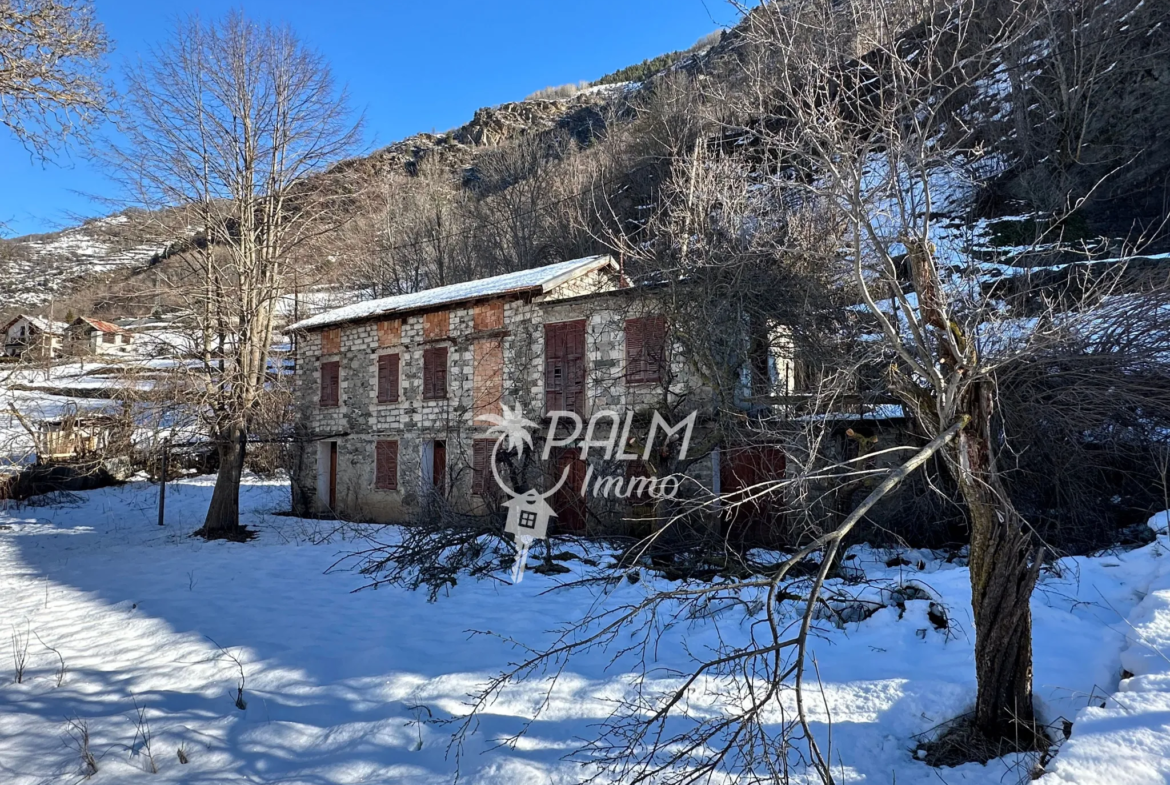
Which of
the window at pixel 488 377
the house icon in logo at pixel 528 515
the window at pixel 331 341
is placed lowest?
the house icon in logo at pixel 528 515

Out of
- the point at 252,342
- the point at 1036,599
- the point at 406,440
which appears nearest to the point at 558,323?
the point at 406,440

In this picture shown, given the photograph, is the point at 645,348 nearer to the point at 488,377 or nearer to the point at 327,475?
the point at 488,377

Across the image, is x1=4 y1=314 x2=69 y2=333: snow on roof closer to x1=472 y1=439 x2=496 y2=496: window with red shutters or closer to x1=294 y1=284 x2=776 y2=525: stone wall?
x1=294 y1=284 x2=776 y2=525: stone wall

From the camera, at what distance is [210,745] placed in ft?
16.0

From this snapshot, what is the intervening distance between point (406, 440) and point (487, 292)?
4210 mm

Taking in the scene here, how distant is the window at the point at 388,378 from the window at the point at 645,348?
6759 millimetres

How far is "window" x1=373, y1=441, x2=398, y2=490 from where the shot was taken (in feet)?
54.5

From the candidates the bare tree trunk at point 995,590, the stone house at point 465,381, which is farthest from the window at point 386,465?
the bare tree trunk at point 995,590

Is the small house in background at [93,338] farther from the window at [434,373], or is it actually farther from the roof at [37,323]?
the window at [434,373]

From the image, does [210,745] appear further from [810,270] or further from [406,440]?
[406,440]

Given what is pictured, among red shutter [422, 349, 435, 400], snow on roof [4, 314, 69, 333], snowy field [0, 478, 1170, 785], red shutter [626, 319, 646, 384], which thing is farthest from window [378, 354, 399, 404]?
snow on roof [4, 314, 69, 333]

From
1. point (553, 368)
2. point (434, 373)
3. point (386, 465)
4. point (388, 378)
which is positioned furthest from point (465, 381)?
point (386, 465)

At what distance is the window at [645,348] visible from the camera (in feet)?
40.2

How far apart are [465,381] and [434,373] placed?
1069mm
